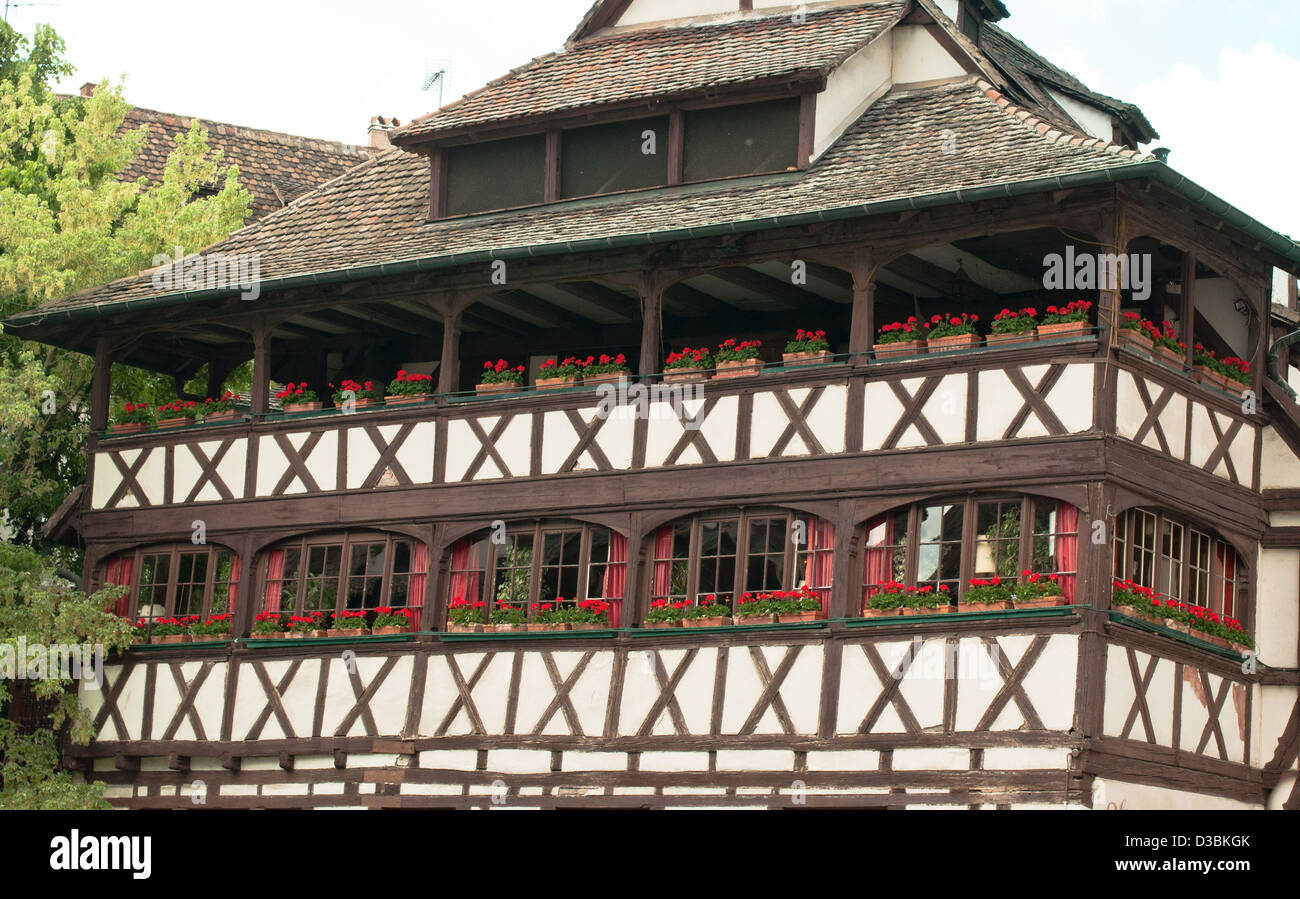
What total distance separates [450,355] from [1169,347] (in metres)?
8.23

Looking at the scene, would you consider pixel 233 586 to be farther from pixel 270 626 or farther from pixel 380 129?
pixel 380 129

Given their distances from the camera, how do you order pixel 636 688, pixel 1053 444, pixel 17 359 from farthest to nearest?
pixel 17 359, pixel 636 688, pixel 1053 444

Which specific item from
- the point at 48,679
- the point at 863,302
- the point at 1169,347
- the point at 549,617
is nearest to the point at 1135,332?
the point at 1169,347

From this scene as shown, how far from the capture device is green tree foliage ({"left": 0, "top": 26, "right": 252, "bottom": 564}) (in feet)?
106

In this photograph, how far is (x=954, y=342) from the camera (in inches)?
978

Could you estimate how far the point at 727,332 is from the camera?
28.8 meters

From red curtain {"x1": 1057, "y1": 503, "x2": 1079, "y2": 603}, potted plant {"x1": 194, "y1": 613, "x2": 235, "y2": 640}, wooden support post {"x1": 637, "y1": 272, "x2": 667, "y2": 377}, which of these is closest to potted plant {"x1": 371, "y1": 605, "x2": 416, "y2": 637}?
potted plant {"x1": 194, "y1": 613, "x2": 235, "y2": 640}

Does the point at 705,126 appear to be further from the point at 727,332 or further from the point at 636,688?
the point at 636,688

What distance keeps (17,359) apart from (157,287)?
3350mm

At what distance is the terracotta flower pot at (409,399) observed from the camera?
94.0 ft

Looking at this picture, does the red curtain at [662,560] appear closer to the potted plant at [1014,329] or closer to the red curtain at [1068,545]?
the potted plant at [1014,329]

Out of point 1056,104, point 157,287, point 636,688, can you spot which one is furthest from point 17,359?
point 1056,104

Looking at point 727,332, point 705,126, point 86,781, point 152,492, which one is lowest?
point 86,781

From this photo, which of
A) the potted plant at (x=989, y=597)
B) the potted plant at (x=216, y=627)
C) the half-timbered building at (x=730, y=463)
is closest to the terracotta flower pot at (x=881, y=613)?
the half-timbered building at (x=730, y=463)
